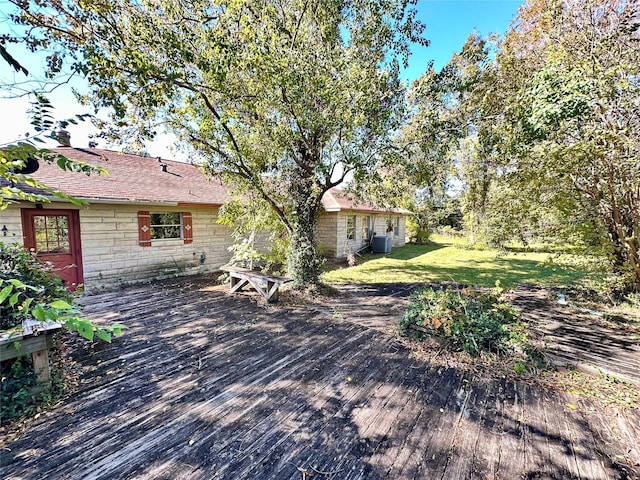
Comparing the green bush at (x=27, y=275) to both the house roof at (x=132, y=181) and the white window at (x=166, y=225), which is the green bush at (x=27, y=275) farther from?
the white window at (x=166, y=225)

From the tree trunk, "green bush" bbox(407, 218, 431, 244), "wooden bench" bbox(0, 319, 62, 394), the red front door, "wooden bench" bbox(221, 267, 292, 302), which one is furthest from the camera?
"green bush" bbox(407, 218, 431, 244)

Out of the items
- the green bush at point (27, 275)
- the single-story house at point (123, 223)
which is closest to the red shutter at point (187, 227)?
the single-story house at point (123, 223)

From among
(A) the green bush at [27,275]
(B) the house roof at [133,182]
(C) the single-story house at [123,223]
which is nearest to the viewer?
(A) the green bush at [27,275]

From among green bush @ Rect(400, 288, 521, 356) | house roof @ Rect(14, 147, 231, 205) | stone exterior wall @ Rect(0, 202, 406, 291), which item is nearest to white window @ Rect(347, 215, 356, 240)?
stone exterior wall @ Rect(0, 202, 406, 291)

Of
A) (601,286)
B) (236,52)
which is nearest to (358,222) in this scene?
(601,286)

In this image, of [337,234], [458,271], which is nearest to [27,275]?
[337,234]

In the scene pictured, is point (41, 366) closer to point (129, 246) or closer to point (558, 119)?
point (129, 246)

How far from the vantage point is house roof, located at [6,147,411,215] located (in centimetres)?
695

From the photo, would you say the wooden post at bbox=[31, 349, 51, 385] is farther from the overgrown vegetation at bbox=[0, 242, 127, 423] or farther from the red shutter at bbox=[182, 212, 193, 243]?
the red shutter at bbox=[182, 212, 193, 243]

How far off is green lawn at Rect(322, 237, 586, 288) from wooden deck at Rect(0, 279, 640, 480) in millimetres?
4646

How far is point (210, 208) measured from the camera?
9.53 metres

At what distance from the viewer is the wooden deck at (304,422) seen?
2189mm

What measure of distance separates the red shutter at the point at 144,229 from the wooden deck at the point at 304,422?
4606 millimetres

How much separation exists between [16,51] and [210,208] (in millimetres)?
5975
